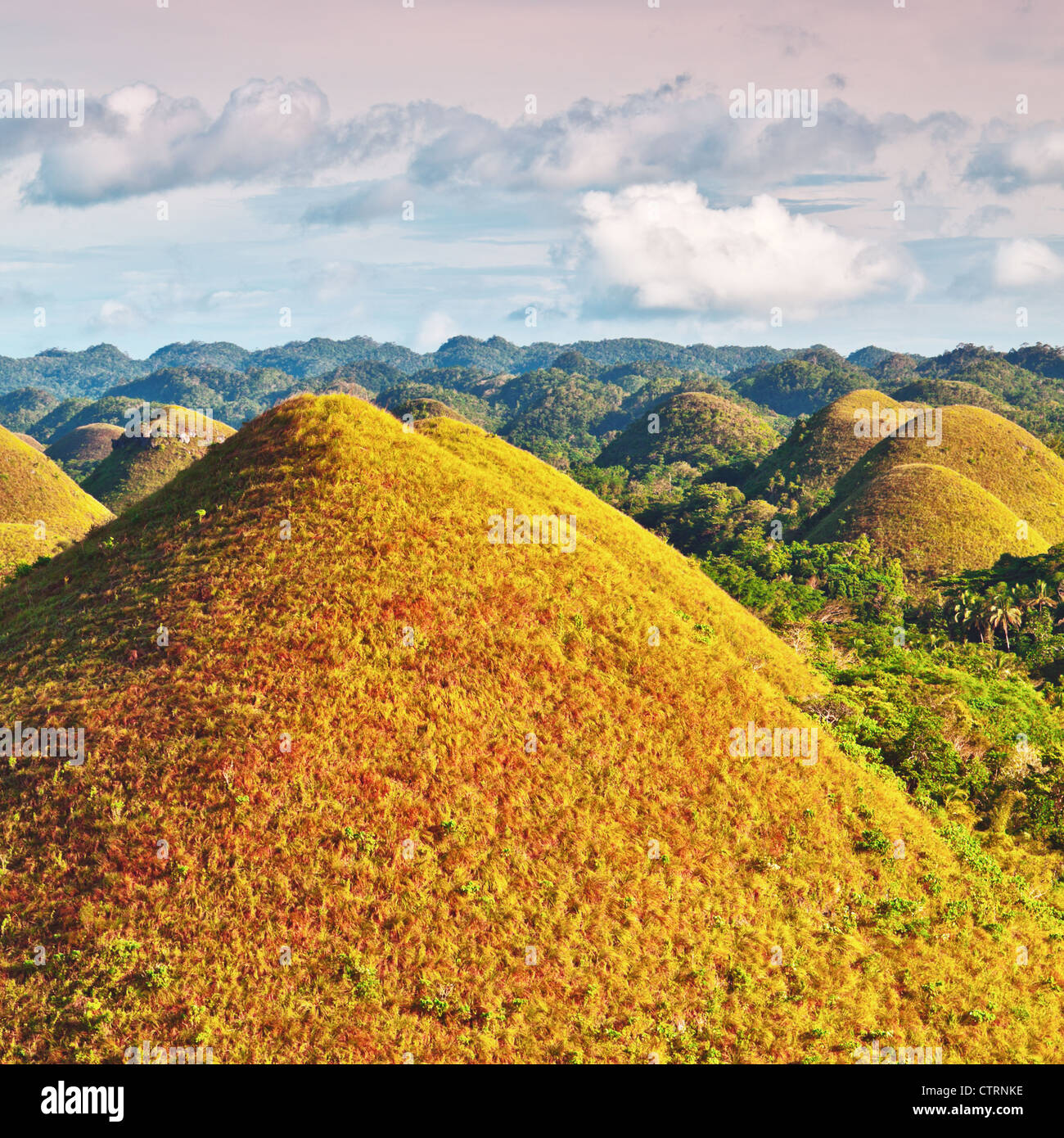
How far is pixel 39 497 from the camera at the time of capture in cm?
8550

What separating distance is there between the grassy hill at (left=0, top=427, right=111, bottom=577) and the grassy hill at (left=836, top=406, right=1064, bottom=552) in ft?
271

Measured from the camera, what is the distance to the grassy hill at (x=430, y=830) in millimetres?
16000

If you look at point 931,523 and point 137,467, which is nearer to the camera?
point 931,523

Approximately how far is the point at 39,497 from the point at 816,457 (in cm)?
9581

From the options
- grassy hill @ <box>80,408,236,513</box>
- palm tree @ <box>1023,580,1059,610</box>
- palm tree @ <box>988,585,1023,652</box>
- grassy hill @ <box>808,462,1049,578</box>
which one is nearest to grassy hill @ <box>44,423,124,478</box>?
grassy hill @ <box>80,408,236,513</box>

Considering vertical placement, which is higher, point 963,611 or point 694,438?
point 694,438

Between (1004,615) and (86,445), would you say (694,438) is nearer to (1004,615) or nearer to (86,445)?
(1004,615)

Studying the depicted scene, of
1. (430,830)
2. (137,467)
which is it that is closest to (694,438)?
(137,467)

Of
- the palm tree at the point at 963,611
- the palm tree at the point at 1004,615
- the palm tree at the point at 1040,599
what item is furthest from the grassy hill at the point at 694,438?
the palm tree at the point at 1004,615

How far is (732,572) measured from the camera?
2344 inches

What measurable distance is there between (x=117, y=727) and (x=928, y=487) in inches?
3053
